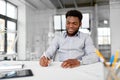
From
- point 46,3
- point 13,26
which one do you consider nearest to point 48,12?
point 46,3

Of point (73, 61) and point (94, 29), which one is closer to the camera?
point (73, 61)

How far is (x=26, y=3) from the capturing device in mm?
5766

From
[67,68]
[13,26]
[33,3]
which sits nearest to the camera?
[67,68]

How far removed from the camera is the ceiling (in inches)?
226

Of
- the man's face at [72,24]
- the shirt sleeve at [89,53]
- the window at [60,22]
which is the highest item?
the window at [60,22]

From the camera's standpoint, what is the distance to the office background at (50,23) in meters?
5.66

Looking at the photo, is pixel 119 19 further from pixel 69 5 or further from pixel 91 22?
pixel 69 5

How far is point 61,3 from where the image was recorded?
19.6 feet

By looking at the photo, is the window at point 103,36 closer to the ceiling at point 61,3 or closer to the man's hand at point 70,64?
the ceiling at point 61,3

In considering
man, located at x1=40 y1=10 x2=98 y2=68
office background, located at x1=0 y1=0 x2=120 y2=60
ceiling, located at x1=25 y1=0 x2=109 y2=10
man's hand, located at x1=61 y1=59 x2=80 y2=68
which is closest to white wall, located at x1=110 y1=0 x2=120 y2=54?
office background, located at x1=0 y1=0 x2=120 y2=60

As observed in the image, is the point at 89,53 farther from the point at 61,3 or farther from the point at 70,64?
the point at 61,3

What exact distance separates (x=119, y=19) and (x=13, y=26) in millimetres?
3641

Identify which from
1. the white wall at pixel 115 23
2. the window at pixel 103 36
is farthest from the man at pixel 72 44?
the white wall at pixel 115 23

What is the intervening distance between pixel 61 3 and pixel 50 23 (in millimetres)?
851
